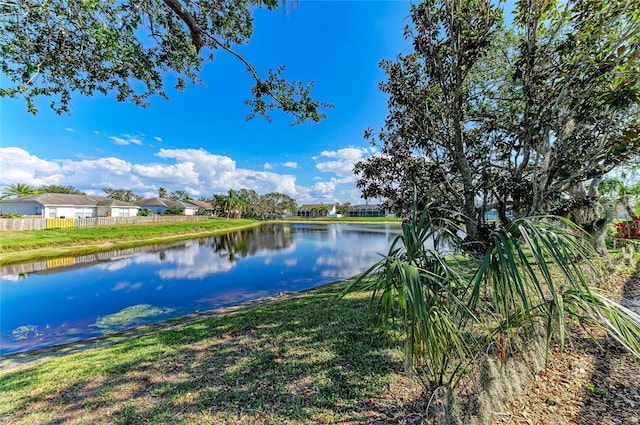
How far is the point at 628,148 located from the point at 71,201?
1824 inches

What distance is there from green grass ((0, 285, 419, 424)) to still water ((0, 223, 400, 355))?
1596mm

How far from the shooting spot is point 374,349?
135 inches

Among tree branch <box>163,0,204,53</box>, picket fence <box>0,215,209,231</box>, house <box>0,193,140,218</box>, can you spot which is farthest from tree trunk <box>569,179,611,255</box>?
house <box>0,193,140,218</box>

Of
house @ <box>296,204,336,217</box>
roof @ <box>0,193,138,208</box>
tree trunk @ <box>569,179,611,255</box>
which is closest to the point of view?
tree trunk @ <box>569,179,611,255</box>

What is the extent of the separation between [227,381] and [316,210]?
8399cm

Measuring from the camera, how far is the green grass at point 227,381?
7.93 ft

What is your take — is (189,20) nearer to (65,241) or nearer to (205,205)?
(65,241)

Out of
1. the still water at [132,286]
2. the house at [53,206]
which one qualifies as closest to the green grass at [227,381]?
the still water at [132,286]

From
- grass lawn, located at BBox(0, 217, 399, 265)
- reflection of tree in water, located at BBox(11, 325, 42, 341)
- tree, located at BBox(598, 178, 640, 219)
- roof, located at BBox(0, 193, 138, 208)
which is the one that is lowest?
reflection of tree in water, located at BBox(11, 325, 42, 341)

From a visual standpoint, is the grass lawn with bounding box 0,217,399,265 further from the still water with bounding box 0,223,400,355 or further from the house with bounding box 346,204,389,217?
the house with bounding box 346,204,389,217

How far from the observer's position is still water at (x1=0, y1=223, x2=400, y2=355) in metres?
6.96

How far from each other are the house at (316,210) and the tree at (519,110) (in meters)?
79.6

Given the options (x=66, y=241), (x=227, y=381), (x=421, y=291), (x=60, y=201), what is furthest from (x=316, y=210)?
(x=421, y=291)

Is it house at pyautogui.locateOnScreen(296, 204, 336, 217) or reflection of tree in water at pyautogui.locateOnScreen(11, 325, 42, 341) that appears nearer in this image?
reflection of tree in water at pyautogui.locateOnScreen(11, 325, 42, 341)
